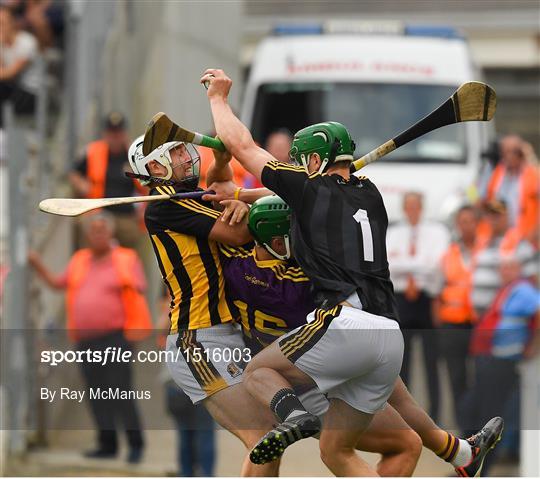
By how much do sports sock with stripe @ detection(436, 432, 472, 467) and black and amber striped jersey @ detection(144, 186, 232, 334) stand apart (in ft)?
4.01

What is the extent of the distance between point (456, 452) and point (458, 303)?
3853 millimetres

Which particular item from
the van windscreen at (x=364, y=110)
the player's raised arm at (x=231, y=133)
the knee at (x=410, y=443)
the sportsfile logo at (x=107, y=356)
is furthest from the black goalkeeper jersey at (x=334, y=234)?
the van windscreen at (x=364, y=110)

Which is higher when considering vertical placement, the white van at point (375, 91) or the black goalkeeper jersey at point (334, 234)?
the white van at point (375, 91)

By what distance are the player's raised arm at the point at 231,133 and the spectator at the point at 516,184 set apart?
21.1 ft

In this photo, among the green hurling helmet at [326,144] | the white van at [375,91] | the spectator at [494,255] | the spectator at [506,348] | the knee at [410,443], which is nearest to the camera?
the green hurling helmet at [326,144]

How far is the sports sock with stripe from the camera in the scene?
7473 mm

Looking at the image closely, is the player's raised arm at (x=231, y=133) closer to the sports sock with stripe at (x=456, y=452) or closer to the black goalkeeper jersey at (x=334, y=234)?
the black goalkeeper jersey at (x=334, y=234)

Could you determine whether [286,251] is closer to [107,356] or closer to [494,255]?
[107,356]

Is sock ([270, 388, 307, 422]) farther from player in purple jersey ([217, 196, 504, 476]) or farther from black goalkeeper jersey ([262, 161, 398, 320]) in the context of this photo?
black goalkeeper jersey ([262, 161, 398, 320])

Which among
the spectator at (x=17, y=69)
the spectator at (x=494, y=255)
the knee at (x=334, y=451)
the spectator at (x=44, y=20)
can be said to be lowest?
the knee at (x=334, y=451)

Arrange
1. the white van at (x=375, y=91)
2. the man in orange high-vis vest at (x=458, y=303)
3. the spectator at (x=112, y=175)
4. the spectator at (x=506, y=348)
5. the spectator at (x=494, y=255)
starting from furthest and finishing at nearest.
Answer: the white van at (x=375, y=91) < the spectator at (x=112, y=175) < the spectator at (x=494, y=255) < the man in orange high-vis vest at (x=458, y=303) < the spectator at (x=506, y=348)

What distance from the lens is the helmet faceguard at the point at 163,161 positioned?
7340 mm

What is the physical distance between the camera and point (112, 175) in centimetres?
1220

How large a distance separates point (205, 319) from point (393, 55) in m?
7.50
